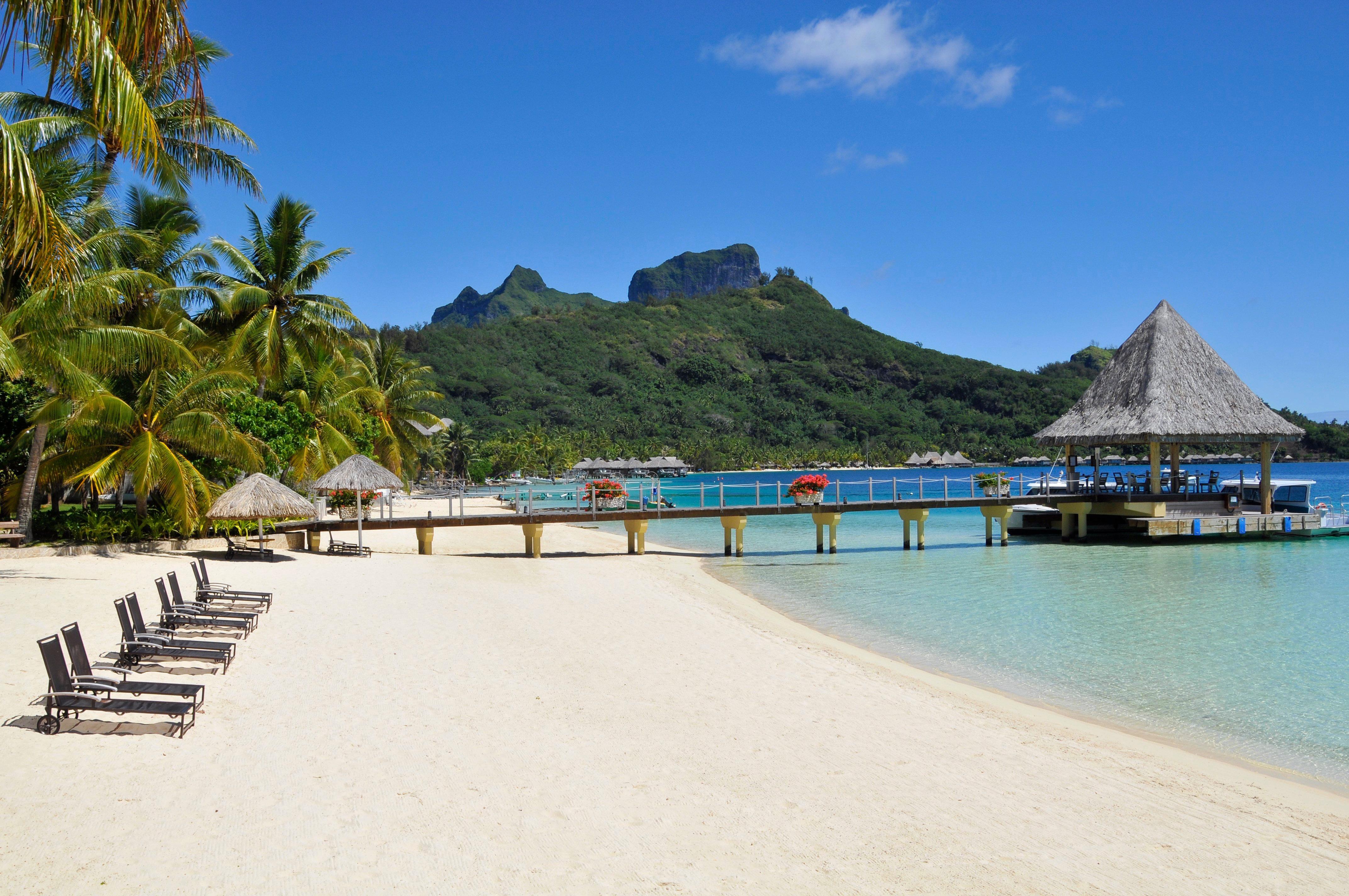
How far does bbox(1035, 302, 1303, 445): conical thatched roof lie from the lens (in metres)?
24.1

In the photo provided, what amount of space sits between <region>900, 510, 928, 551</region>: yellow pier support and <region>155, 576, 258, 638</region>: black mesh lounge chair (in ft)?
59.2

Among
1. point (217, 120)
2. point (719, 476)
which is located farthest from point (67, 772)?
point (719, 476)

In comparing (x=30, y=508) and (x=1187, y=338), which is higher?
(x=1187, y=338)

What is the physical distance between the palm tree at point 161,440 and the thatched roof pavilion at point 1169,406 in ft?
74.4

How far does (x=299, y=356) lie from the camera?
72.1ft

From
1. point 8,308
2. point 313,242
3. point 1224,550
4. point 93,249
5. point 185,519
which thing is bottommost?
point 1224,550

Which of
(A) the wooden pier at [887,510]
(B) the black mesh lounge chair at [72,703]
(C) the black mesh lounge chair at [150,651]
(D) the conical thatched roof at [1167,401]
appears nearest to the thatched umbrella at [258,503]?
(A) the wooden pier at [887,510]

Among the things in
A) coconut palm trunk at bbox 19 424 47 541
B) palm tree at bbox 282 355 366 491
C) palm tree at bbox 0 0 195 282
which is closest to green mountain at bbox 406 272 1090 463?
palm tree at bbox 282 355 366 491

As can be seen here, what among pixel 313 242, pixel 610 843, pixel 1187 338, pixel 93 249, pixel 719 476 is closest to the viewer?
pixel 610 843

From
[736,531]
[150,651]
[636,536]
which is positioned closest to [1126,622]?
[636,536]

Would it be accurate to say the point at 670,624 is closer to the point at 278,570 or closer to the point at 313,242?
the point at 278,570

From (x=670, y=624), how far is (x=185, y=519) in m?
9.54

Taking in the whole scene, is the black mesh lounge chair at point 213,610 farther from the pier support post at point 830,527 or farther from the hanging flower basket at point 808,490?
the pier support post at point 830,527

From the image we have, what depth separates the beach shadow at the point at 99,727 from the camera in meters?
5.40
